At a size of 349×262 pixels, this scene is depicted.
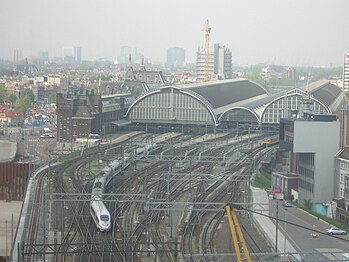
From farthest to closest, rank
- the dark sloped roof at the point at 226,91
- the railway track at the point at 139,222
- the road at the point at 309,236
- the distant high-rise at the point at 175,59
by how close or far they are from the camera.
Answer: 1. the distant high-rise at the point at 175,59
2. the dark sloped roof at the point at 226,91
3. the road at the point at 309,236
4. the railway track at the point at 139,222

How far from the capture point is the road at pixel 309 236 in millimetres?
7836

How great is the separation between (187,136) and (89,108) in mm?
2608

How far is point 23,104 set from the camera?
83.6ft

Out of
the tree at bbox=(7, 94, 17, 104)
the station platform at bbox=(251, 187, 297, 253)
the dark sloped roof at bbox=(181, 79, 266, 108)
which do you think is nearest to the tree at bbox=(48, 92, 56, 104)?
the tree at bbox=(7, 94, 17, 104)

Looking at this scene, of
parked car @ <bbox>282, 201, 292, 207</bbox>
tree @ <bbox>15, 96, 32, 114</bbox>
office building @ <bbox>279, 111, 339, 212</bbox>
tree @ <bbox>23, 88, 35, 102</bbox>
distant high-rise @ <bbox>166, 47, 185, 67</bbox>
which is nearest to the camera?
parked car @ <bbox>282, 201, 292, 207</bbox>

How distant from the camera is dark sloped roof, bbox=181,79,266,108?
80.3ft

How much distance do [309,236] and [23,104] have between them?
59.1ft

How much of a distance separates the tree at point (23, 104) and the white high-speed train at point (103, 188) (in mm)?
9866

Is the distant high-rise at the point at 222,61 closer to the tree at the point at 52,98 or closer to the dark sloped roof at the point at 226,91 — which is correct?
the dark sloped roof at the point at 226,91

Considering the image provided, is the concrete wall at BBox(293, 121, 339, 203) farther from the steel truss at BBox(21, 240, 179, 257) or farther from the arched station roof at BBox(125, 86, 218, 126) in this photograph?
the arched station roof at BBox(125, 86, 218, 126)

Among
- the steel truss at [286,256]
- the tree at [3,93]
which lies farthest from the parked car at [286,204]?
the tree at [3,93]

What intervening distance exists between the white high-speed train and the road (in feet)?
6.26

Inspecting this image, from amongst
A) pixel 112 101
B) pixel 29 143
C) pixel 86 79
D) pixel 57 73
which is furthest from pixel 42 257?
pixel 57 73

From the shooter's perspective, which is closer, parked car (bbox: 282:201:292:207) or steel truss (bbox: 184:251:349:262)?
steel truss (bbox: 184:251:349:262)
